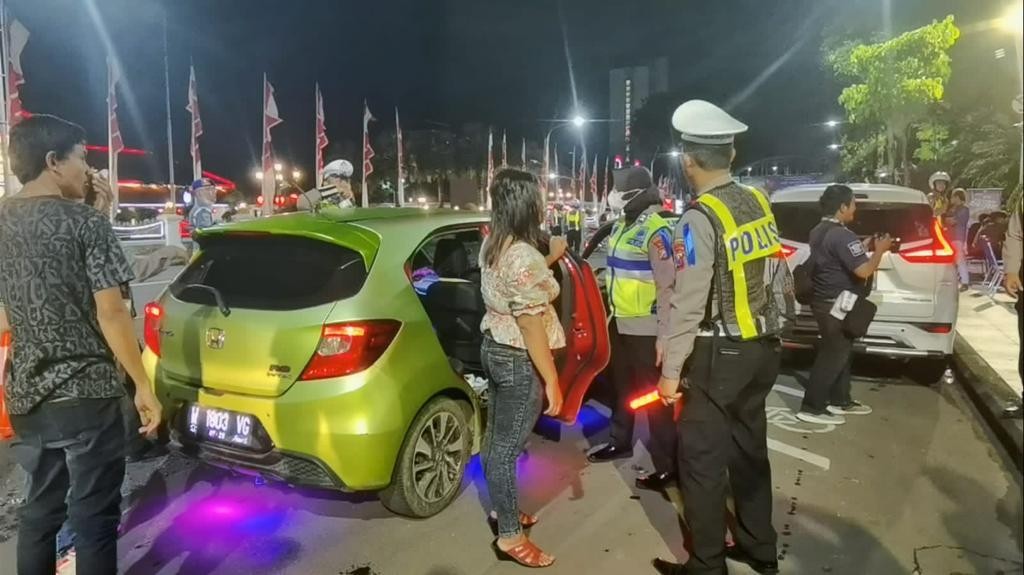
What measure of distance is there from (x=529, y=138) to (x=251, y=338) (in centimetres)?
5913

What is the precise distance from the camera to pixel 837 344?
5324 millimetres

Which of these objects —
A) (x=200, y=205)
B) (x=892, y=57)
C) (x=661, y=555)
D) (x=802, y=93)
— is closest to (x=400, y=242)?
(x=661, y=555)

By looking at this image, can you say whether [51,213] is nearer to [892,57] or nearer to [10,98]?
[10,98]

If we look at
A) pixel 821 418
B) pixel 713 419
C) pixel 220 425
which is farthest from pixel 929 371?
pixel 220 425

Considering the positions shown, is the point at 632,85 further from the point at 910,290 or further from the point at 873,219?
the point at 910,290

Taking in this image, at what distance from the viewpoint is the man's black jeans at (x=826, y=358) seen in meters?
5.32

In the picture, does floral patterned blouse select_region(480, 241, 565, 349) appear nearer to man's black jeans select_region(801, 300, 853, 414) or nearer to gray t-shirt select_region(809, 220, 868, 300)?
gray t-shirt select_region(809, 220, 868, 300)

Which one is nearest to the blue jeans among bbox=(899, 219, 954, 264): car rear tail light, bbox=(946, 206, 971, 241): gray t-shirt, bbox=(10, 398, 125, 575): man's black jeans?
bbox=(10, 398, 125, 575): man's black jeans

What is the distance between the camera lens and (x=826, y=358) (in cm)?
536

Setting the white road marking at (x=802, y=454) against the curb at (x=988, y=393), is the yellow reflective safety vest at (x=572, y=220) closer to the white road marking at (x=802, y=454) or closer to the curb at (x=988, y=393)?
the curb at (x=988, y=393)

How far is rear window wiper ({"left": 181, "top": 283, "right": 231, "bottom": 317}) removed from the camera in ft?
11.4

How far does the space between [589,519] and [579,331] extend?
1.01 meters

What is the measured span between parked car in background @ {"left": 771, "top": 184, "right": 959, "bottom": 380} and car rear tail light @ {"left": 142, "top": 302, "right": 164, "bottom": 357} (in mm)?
4597

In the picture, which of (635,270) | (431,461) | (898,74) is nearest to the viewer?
(431,461)
